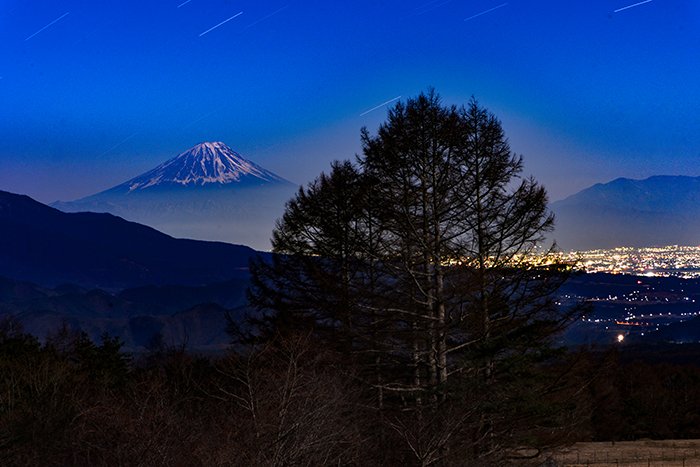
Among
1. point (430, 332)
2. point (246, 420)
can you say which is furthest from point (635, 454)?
point (246, 420)

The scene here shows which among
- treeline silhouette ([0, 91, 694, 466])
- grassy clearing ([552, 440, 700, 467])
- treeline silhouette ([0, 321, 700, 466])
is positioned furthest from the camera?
grassy clearing ([552, 440, 700, 467])

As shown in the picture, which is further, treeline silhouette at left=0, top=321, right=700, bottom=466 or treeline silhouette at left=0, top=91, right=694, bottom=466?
treeline silhouette at left=0, top=91, right=694, bottom=466

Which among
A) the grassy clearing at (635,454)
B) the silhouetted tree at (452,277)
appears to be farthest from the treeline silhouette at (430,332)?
the grassy clearing at (635,454)

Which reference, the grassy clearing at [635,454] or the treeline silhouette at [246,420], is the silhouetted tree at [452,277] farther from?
the grassy clearing at [635,454]

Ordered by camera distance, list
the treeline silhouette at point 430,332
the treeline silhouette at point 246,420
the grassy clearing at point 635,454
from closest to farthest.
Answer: the treeline silhouette at point 246,420 < the treeline silhouette at point 430,332 < the grassy clearing at point 635,454

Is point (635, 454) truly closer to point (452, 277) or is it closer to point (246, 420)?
point (452, 277)

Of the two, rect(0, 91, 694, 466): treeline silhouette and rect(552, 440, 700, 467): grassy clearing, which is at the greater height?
rect(0, 91, 694, 466): treeline silhouette

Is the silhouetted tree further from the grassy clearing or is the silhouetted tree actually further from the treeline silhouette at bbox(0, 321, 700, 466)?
the grassy clearing

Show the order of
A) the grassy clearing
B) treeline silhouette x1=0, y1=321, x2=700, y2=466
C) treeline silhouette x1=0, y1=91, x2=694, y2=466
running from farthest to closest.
→ the grassy clearing
treeline silhouette x1=0, y1=91, x2=694, y2=466
treeline silhouette x1=0, y1=321, x2=700, y2=466

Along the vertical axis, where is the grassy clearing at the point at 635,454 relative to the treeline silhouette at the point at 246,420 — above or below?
below

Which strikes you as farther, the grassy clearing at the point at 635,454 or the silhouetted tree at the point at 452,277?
the grassy clearing at the point at 635,454

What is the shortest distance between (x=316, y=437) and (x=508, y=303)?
8.15 metres

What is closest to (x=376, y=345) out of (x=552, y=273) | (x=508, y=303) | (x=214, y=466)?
(x=508, y=303)

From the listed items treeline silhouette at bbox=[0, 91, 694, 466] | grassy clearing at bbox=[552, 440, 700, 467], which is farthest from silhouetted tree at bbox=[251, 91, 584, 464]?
grassy clearing at bbox=[552, 440, 700, 467]
